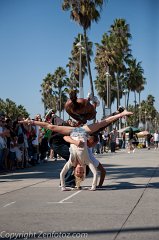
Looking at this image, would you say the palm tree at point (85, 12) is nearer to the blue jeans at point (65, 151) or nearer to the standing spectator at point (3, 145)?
the standing spectator at point (3, 145)

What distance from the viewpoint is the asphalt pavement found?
17.7 ft

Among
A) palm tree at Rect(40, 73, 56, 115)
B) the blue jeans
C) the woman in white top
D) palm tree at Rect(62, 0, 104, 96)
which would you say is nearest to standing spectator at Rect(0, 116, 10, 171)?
the blue jeans

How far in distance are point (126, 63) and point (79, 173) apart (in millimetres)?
48385

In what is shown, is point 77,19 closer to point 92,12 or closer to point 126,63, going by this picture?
point 92,12

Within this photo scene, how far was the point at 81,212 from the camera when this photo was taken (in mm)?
6680

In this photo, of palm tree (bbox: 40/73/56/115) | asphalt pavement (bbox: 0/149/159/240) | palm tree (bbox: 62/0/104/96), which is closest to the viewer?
asphalt pavement (bbox: 0/149/159/240)

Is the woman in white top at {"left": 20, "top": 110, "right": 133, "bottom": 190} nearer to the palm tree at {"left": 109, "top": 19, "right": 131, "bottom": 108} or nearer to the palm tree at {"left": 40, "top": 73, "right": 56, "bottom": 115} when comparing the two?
the palm tree at {"left": 109, "top": 19, "right": 131, "bottom": 108}

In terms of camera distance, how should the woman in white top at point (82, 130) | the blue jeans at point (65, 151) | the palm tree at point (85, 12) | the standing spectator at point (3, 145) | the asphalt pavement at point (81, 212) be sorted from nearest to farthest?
the asphalt pavement at point (81, 212), the woman in white top at point (82, 130), the blue jeans at point (65, 151), the standing spectator at point (3, 145), the palm tree at point (85, 12)

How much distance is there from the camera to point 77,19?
118 feet

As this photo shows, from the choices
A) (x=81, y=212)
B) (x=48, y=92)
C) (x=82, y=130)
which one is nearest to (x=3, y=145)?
(x=82, y=130)

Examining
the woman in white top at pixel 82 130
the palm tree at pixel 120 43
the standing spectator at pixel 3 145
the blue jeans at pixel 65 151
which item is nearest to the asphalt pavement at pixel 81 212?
the blue jeans at pixel 65 151

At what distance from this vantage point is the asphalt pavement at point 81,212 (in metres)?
5.38

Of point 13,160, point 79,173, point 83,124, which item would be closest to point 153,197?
point 79,173

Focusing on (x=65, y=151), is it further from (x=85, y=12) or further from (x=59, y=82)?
(x=59, y=82)
